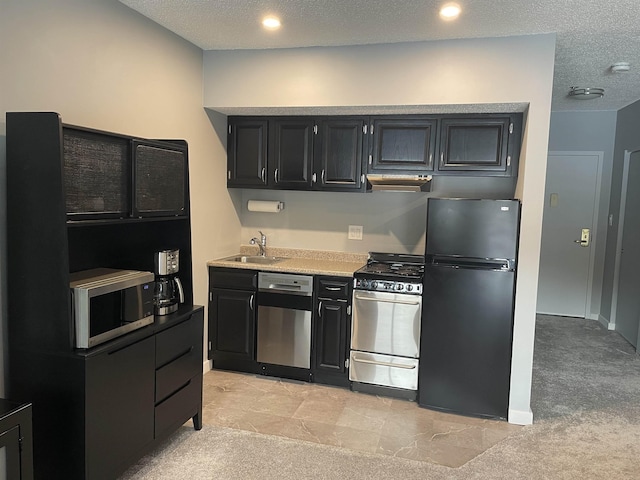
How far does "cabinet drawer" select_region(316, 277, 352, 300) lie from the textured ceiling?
174 centimetres

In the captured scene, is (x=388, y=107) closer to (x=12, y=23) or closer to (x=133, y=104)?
(x=133, y=104)

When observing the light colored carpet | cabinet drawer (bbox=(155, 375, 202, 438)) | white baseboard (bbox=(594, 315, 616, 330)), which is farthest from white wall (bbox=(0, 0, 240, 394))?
white baseboard (bbox=(594, 315, 616, 330))

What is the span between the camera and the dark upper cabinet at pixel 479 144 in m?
3.52

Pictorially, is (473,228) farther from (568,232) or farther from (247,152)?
(568,232)

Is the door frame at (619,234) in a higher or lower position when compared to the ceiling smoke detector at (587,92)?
lower

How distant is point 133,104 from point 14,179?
3.65 feet

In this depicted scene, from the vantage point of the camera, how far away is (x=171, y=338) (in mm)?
2719

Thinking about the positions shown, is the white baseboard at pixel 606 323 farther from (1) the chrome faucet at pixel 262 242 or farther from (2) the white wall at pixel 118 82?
(2) the white wall at pixel 118 82

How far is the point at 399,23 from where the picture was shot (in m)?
3.03

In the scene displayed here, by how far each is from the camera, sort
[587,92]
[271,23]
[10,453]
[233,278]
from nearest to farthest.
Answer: [10,453] < [271,23] < [233,278] < [587,92]

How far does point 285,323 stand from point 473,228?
1605 mm

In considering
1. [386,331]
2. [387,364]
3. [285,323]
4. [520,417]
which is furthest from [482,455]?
[285,323]

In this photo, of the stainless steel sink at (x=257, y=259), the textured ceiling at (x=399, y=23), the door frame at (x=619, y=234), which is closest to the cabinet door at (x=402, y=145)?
the textured ceiling at (x=399, y=23)

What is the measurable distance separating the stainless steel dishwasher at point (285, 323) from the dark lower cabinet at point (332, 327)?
0.24 feet
